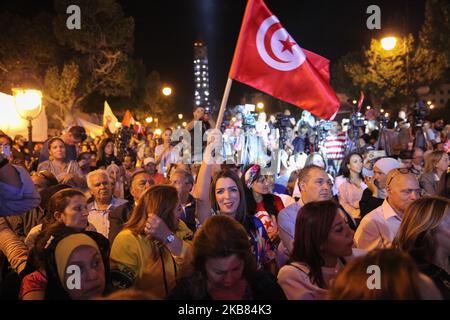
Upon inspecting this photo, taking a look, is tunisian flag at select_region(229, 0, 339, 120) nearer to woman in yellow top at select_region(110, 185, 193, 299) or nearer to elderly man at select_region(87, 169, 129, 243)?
elderly man at select_region(87, 169, 129, 243)

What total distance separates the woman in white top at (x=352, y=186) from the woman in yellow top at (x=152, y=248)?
389cm

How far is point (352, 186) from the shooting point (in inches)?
305

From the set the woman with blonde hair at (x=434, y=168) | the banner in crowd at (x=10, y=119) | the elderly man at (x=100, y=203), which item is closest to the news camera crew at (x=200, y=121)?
the elderly man at (x=100, y=203)

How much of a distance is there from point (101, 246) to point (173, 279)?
729 millimetres

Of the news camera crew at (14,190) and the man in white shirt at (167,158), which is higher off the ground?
the man in white shirt at (167,158)

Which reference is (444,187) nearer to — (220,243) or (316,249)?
(316,249)

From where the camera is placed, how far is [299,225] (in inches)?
143

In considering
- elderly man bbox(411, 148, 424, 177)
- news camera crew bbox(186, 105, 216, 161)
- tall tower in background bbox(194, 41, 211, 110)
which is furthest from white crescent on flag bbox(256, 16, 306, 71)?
tall tower in background bbox(194, 41, 211, 110)

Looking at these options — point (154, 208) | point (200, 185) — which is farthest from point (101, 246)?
point (200, 185)

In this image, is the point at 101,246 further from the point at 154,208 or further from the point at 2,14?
the point at 2,14

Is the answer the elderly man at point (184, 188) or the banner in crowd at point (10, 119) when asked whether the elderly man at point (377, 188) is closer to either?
the elderly man at point (184, 188)

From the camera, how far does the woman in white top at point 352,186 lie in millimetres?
7498

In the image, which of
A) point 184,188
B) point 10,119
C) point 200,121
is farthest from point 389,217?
point 10,119
